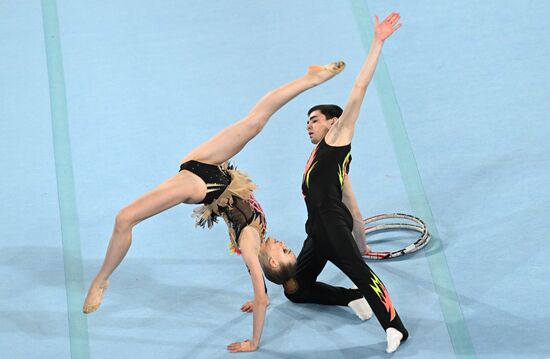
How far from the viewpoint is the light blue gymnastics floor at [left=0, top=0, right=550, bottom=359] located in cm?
575

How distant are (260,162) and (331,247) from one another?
5.18 ft

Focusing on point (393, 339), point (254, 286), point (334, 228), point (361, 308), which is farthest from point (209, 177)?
point (393, 339)

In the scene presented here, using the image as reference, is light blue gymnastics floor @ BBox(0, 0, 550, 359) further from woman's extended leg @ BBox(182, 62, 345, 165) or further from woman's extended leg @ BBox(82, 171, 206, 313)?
woman's extended leg @ BBox(182, 62, 345, 165)

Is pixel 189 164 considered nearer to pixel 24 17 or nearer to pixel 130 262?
pixel 130 262

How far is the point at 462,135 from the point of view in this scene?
6957 millimetres

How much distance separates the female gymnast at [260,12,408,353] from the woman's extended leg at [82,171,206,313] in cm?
62

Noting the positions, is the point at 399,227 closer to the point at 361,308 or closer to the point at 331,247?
the point at 361,308

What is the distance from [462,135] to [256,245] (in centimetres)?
215

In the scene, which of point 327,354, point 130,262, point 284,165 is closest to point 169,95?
point 284,165

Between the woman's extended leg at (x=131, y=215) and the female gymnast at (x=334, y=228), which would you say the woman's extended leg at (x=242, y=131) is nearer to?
the woman's extended leg at (x=131, y=215)

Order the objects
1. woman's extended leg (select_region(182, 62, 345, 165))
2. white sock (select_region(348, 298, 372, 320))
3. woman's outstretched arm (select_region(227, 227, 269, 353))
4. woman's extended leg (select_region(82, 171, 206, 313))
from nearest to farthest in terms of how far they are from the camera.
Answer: woman's extended leg (select_region(82, 171, 206, 313)), woman's outstretched arm (select_region(227, 227, 269, 353)), woman's extended leg (select_region(182, 62, 345, 165)), white sock (select_region(348, 298, 372, 320))

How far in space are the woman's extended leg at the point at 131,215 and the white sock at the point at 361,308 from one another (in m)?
1.20

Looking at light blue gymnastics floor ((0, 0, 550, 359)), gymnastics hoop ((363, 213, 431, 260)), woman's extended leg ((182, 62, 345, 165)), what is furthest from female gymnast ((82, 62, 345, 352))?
gymnastics hoop ((363, 213, 431, 260))

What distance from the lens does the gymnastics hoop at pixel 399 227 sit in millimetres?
6090
